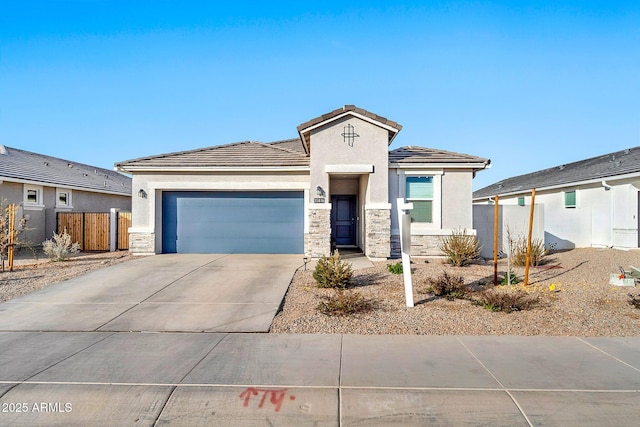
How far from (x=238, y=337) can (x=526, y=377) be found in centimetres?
398

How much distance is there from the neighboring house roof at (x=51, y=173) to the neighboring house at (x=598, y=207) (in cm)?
2286

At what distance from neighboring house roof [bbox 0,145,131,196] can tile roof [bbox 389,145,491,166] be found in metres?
15.8

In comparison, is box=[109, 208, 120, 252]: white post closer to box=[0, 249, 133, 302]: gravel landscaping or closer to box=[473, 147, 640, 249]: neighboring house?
box=[0, 249, 133, 302]: gravel landscaping

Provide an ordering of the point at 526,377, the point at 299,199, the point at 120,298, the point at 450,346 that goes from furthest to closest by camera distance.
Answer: the point at 299,199
the point at 120,298
the point at 450,346
the point at 526,377

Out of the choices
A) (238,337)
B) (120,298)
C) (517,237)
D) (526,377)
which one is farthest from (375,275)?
(517,237)

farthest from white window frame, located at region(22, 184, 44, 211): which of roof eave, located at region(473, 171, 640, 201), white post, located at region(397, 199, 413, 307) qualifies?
roof eave, located at region(473, 171, 640, 201)

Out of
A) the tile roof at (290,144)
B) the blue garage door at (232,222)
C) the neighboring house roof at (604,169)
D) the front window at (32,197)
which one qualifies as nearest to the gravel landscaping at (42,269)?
the blue garage door at (232,222)

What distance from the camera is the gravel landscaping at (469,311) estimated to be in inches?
231

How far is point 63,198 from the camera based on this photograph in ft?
58.6

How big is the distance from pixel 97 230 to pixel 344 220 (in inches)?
420

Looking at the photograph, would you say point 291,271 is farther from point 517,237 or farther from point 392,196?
point 517,237

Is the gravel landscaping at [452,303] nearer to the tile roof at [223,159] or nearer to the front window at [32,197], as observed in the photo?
the tile roof at [223,159]

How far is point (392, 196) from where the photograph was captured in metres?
12.7

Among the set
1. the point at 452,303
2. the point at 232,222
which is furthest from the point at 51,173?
the point at 452,303
